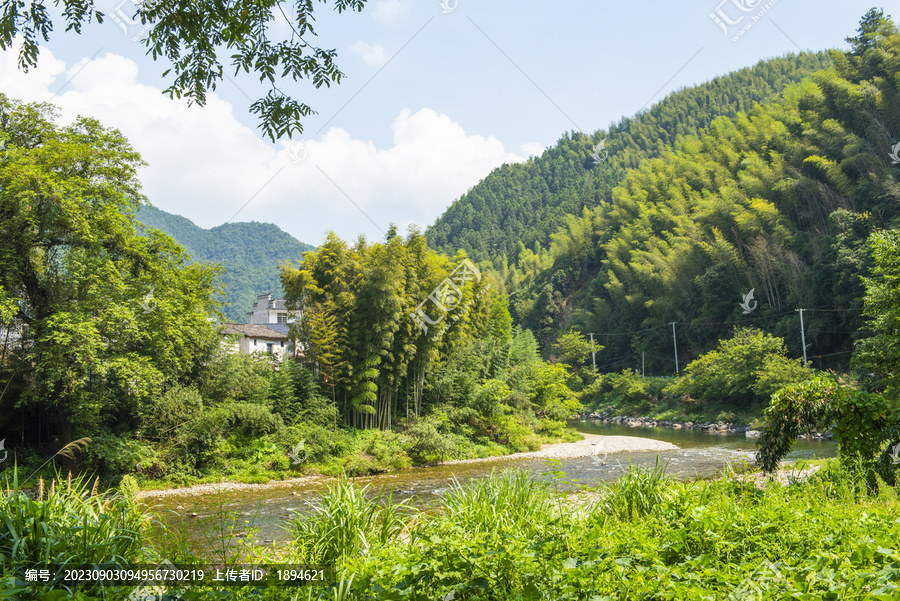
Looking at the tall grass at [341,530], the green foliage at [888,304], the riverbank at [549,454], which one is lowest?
the riverbank at [549,454]

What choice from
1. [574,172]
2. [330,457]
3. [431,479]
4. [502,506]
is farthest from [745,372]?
[574,172]

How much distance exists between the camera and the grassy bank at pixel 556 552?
2.37 metres

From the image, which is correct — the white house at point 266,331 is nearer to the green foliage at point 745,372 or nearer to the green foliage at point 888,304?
the green foliage at point 888,304

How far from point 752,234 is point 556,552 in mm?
37994

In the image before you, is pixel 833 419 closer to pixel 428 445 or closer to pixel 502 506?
pixel 502 506

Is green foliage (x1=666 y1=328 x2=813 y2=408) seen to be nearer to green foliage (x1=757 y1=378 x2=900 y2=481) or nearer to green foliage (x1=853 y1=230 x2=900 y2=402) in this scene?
green foliage (x1=853 y1=230 x2=900 y2=402)

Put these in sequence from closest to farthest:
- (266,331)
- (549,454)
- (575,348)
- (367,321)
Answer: (367,321), (549,454), (266,331), (575,348)

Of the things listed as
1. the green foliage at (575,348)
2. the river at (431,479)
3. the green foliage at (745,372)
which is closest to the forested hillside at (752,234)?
the green foliage at (745,372)

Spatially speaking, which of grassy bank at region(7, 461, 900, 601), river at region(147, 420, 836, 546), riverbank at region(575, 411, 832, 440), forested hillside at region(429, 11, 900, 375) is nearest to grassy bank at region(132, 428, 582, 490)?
river at region(147, 420, 836, 546)

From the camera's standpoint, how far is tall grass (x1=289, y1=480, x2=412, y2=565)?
391cm

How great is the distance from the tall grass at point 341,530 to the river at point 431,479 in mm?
640

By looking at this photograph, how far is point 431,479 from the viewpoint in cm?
1329

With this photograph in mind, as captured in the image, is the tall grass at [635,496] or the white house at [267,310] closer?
the tall grass at [635,496]

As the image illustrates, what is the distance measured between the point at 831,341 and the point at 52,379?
1320 inches
